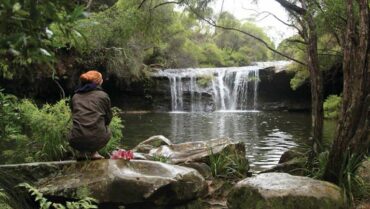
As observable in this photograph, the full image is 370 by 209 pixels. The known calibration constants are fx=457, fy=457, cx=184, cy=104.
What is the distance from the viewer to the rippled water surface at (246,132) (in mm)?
13095

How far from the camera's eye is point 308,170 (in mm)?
7051

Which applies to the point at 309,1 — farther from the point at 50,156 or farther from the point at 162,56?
the point at 162,56

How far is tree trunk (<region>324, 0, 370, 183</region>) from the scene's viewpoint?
573 cm

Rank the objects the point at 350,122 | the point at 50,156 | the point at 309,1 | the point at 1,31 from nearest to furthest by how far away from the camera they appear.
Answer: the point at 1,31 → the point at 350,122 → the point at 50,156 → the point at 309,1

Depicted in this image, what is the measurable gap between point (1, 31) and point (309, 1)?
24.8 ft

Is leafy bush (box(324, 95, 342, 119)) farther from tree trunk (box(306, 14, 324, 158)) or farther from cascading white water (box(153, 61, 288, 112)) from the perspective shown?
tree trunk (box(306, 14, 324, 158))

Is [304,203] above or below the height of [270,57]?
below

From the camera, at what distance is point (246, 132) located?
1739cm

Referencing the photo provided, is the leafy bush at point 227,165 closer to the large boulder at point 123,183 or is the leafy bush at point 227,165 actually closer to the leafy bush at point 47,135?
the large boulder at point 123,183

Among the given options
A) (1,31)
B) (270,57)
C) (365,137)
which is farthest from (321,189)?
(270,57)

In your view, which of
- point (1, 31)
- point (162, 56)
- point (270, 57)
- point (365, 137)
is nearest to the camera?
point (1, 31)

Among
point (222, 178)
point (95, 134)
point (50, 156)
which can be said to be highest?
point (95, 134)

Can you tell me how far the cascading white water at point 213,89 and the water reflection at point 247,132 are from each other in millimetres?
6781

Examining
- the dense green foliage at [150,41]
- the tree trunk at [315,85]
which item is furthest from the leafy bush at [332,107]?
the tree trunk at [315,85]
